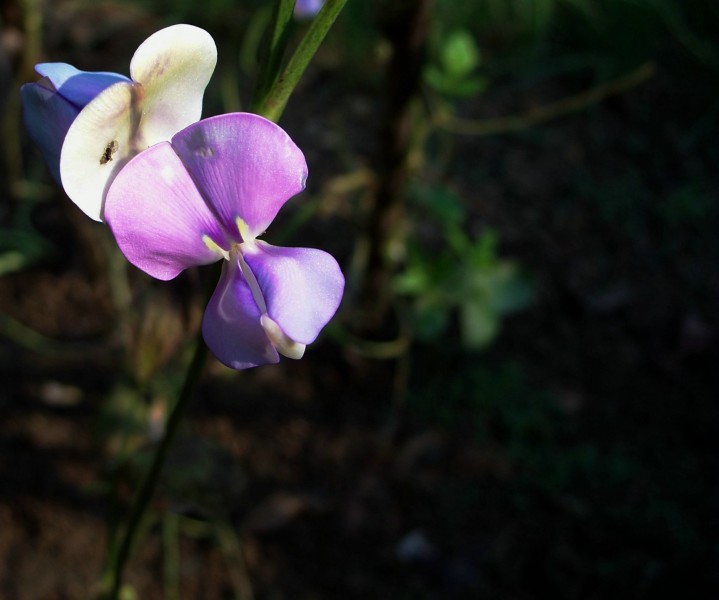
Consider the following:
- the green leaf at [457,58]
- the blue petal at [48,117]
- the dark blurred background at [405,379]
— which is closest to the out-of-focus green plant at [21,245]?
the dark blurred background at [405,379]

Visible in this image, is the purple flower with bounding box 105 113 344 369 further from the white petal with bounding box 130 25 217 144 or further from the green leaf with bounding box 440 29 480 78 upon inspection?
the green leaf with bounding box 440 29 480 78

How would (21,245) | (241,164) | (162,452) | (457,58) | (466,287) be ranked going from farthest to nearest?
1. (21,245)
2. (466,287)
3. (457,58)
4. (162,452)
5. (241,164)

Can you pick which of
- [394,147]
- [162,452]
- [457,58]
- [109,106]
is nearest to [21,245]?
[394,147]

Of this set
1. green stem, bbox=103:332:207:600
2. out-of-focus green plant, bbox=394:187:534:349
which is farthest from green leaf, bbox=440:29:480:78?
green stem, bbox=103:332:207:600

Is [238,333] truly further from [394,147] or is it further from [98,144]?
[394,147]

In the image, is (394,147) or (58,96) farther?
(394,147)
